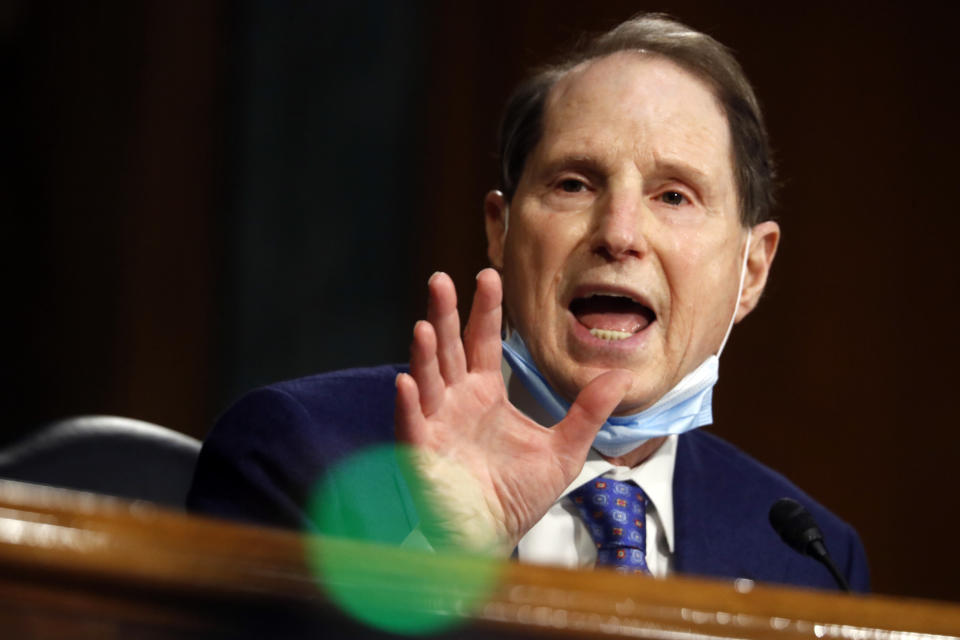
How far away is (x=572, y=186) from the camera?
1.33 metres

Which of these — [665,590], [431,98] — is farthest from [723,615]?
[431,98]

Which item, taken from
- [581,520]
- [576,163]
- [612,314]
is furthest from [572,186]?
[581,520]

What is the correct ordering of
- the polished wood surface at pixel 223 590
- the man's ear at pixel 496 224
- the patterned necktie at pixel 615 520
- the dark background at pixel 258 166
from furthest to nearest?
1. the dark background at pixel 258 166
2. the man's ear at pixel 496 224
3. the patterned necktie at pixel 615 520
4. the polished wood surface at pixel 223 590

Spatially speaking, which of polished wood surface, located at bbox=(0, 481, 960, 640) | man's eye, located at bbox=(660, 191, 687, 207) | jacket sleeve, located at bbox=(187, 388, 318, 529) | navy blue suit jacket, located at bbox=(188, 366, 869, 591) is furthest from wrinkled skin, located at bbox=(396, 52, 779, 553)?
polished wood surface, located at bbox=(0, 481, 960, 640)

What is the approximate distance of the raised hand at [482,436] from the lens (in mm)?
941

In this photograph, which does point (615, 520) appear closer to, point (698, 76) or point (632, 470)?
point (632, 470)

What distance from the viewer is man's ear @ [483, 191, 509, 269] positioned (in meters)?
1.44

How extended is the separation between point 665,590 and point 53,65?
2.68 meters

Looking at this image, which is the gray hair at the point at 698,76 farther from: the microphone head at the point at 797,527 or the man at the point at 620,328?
the microphone head at the point at 797,527

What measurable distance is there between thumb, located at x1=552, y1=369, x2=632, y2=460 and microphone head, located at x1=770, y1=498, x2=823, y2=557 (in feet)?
0.63

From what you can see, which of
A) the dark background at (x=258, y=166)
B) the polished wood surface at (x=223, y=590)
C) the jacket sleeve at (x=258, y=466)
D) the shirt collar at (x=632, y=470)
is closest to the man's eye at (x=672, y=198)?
the shirt collar at (x=632, y=470)

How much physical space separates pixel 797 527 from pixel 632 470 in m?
0.29

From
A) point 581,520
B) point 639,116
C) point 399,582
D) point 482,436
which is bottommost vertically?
point 581,520

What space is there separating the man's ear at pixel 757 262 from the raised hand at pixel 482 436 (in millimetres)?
469
